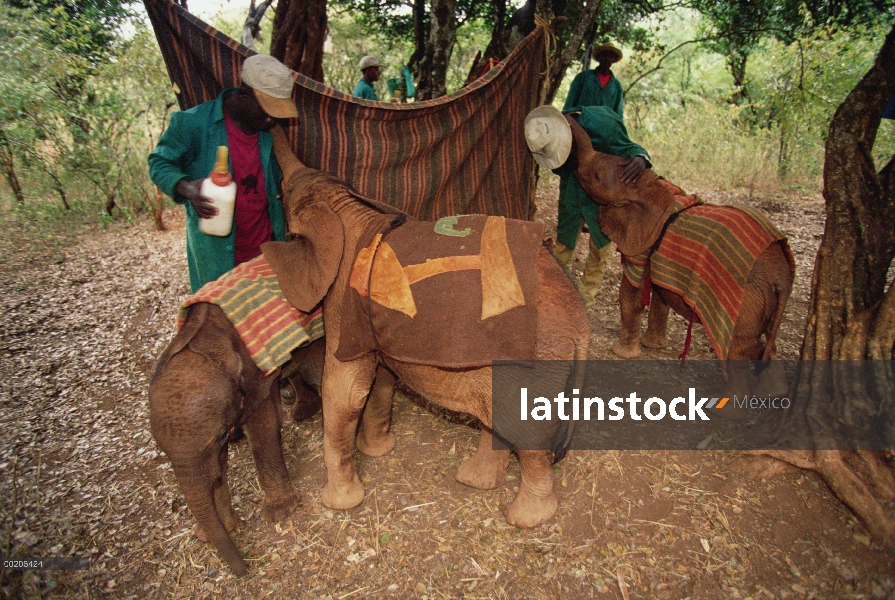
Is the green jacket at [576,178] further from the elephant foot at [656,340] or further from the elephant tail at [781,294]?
the elephant tail at [781,294]

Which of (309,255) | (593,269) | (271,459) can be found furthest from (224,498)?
(593,269)

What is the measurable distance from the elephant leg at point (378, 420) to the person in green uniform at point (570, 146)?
1440 millimetres

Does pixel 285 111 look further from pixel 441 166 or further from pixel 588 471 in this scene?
pixel 588 471

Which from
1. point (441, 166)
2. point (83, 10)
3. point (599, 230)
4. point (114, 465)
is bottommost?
point (114, 465)

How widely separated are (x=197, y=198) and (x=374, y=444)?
1.72 m

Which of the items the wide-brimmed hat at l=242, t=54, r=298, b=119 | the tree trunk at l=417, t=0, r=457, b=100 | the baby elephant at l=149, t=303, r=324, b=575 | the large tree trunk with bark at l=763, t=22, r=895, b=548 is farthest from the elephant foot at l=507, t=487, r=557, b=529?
the tree trunk at l=417, t=0, r=457, b=100

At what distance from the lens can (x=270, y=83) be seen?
266 cm

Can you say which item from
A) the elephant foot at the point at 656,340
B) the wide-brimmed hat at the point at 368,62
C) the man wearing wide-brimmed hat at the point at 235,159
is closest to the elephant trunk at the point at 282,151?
the man wearing wide-brimmed hat at the point at 235,159

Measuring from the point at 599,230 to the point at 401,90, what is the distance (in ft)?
15.3

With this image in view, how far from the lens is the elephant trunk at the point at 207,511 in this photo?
7.08 ft

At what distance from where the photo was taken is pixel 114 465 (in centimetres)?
313

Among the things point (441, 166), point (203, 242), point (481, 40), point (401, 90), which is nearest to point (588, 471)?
point (441, 166)

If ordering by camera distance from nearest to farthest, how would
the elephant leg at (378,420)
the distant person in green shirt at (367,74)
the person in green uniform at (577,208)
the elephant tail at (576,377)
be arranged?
the elephant tail at (576,377)
the elephant leg at (378,420)
the person in green uniform at (577,208)
the distant person in green shirt at (367,74)

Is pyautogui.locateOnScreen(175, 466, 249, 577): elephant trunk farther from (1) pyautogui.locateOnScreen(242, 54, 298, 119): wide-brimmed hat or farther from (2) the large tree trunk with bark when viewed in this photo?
(2) the large tree trunk with bark
